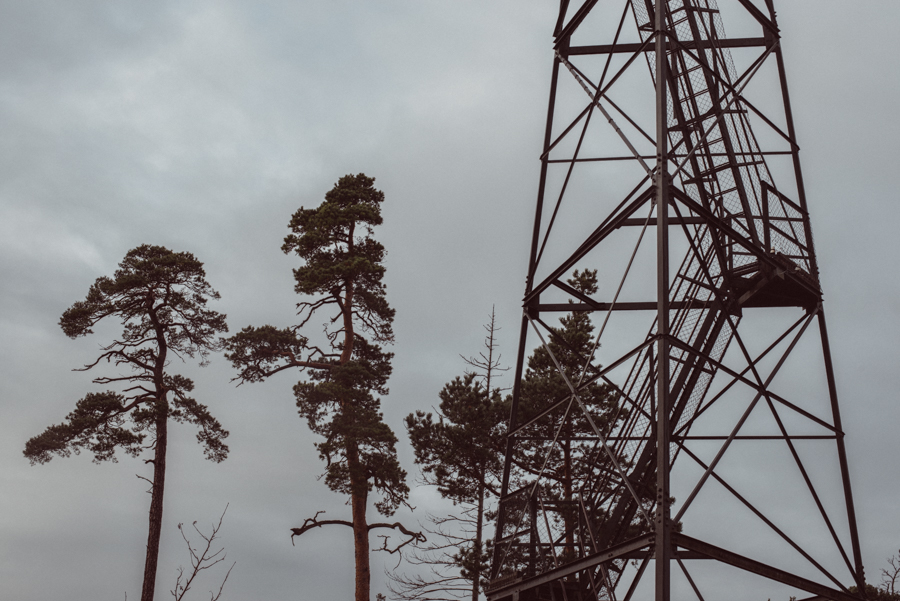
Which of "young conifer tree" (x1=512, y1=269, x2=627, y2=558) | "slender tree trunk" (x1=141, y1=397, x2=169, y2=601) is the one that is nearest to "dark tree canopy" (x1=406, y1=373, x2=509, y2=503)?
"young conifer tree" (x1=512, y1=269, x2=627, y2=558)

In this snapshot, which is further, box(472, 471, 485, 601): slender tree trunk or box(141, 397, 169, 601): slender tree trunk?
box(141, 397, 169, 601): slender tree trunk

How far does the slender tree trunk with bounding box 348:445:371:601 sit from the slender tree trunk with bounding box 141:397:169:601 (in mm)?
5200

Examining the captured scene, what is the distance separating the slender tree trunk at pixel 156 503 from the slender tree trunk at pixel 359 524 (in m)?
5.20

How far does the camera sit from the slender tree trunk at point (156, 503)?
22656mm

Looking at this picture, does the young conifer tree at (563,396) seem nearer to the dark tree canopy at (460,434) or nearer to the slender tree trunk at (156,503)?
the dark tree canopy at (460,434)

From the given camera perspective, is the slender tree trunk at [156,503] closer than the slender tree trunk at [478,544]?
No

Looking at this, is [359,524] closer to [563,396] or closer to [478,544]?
[478,544]

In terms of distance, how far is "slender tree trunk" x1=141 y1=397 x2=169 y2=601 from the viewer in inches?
892

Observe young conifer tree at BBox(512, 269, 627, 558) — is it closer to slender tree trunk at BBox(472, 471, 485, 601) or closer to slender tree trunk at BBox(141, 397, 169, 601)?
slender tree trunk at BBox(472, 471, 485, 601)

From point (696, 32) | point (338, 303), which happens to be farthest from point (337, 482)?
point (696, 32)

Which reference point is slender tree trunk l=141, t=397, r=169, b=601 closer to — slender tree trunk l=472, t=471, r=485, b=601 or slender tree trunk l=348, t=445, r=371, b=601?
slender tree trunk l=348, t=445, r=371, b=601

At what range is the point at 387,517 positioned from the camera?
25.4 metres

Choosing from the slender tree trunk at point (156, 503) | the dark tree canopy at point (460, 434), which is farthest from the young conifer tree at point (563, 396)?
the slender tree trunk at point (156, 503)

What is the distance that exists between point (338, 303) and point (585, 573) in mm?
16398
